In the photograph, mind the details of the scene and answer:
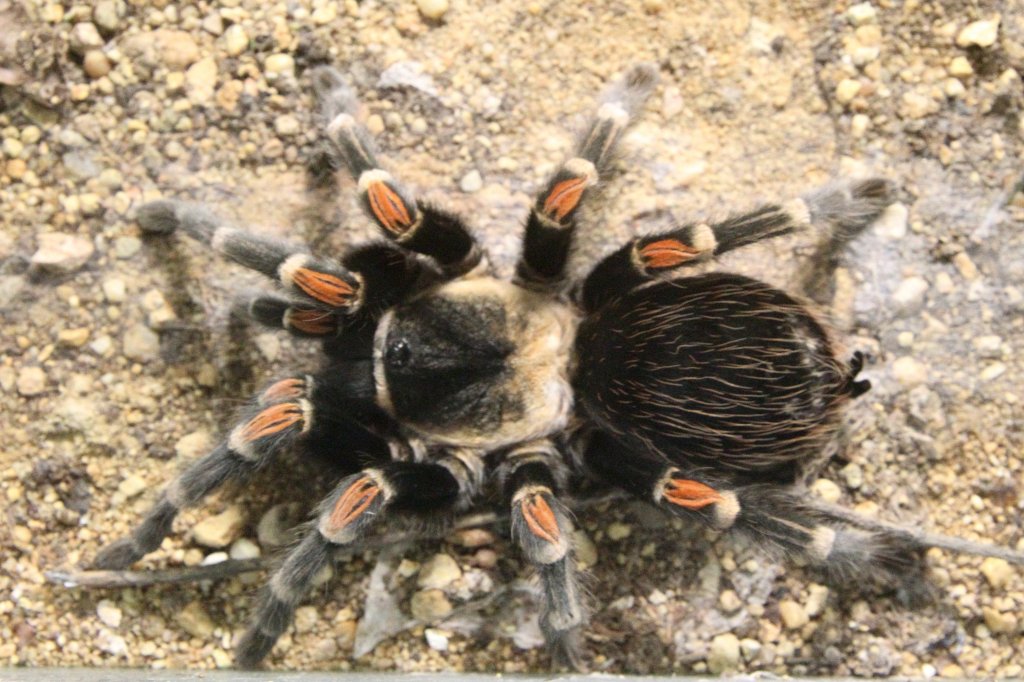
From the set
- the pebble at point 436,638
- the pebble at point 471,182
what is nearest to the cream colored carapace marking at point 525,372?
the pebble at point 471,182

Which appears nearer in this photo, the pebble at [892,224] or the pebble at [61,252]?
the pebble at [61,252]

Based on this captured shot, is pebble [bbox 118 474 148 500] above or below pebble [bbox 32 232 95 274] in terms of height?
below

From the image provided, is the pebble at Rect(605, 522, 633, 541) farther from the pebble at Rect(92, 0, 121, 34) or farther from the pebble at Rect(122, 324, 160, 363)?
the pebble at Rect(92, 0, 121, 34)

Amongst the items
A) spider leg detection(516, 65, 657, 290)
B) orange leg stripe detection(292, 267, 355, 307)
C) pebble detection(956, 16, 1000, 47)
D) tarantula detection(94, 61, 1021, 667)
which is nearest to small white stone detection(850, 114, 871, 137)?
tarantula detection(94, 61, 1021, 667)

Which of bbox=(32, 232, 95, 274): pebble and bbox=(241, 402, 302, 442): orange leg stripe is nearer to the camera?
bbox=(241, 402, 302, 442): orange leg stripe

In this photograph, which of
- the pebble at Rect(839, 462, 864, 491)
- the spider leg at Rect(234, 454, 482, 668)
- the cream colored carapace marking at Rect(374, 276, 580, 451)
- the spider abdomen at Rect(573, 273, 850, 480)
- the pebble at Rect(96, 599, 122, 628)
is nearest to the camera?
the spider abdomen at Rect(573, 273, 850, 480)

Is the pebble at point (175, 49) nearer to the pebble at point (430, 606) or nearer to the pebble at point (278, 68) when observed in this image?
the pebble at point (278, 68)
